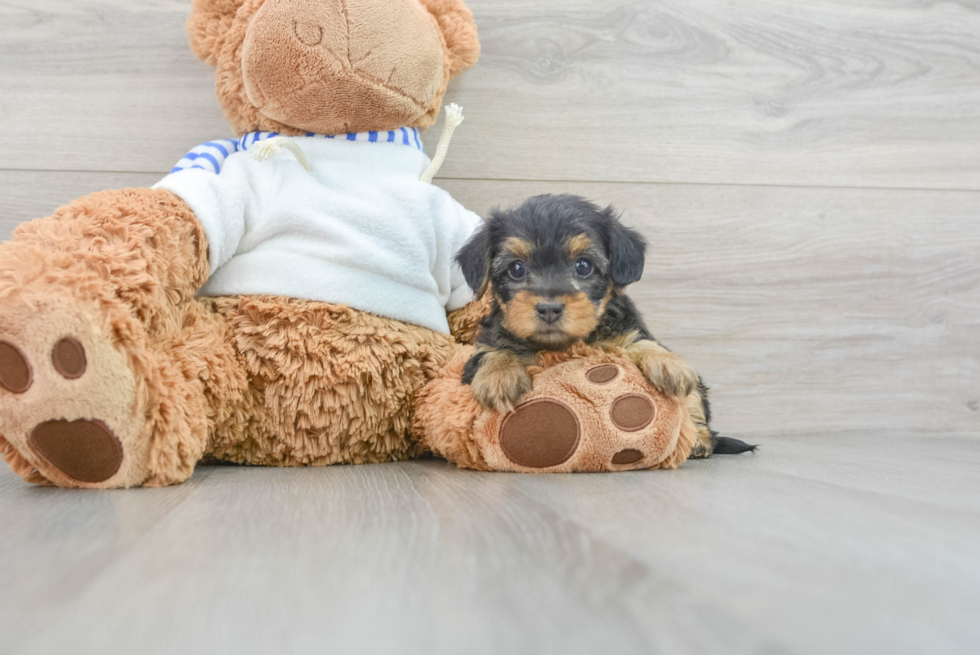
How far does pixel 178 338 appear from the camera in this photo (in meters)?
1.32

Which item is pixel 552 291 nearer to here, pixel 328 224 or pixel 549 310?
pixel 549 310

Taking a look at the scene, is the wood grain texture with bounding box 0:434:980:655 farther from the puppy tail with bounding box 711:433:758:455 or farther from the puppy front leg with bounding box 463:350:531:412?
the puppy tail with bounding box 711:433:758:455

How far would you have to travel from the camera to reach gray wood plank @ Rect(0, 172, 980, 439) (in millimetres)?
2033

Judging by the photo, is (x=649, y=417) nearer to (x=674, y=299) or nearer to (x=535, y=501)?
(x=535, y=501)

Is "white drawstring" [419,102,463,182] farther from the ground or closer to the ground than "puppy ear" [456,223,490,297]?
farther from the ground

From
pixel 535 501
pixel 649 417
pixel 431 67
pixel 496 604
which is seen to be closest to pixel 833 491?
pixel 649 417

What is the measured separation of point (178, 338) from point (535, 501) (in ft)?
2.51

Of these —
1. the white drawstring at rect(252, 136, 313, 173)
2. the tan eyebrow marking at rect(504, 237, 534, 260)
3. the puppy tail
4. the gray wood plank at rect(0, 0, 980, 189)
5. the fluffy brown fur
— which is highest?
the gray wood plank at rect(0, 0, 980, 189)

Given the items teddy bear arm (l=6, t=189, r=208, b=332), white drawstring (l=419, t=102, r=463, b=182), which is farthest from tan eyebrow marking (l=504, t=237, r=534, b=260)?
teddy bear arm (l=6, t=189, r=208, b=332)

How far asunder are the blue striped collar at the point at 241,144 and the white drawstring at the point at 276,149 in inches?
2.7

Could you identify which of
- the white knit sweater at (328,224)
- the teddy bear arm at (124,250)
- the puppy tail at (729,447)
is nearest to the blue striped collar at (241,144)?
the white knit sweater at (328,224)

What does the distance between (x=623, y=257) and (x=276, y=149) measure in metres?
0.75

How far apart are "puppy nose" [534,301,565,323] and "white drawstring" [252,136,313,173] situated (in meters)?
0.65

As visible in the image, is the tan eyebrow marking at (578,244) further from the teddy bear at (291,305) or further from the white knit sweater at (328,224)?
the white knit sweater at (328,224)
